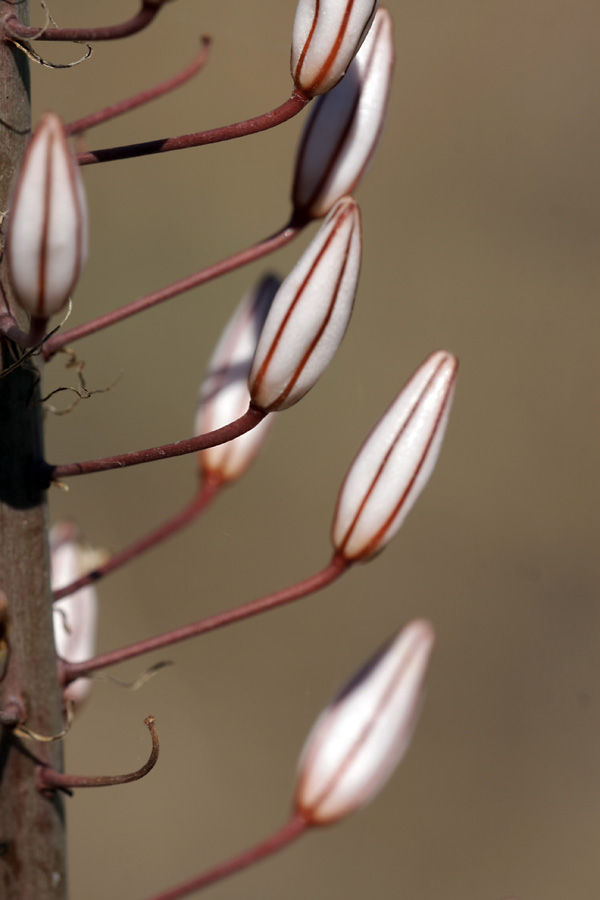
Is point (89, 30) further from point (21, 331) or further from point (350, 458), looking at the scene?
point (350, 458)

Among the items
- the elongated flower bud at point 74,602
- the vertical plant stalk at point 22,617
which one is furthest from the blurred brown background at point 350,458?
the vertical plant stalk at point 22,617

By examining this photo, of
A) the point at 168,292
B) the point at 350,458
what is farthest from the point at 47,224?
the point at 350,458

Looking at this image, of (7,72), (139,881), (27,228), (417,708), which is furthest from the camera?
(139,881)

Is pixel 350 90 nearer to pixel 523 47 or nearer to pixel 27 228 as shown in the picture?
pixel 27 228

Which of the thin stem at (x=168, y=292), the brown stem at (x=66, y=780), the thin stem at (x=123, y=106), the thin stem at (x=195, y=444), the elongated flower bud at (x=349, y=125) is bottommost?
the brown stem at (x=66, y=780)

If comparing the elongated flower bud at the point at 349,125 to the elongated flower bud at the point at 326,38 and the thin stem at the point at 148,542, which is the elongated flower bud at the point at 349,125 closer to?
the elongated flower bud at the point at 326,38

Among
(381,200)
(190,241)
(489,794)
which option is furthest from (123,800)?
(381,200)

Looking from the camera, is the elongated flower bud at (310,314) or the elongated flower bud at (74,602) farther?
the elongated flower bud at (74,602)
